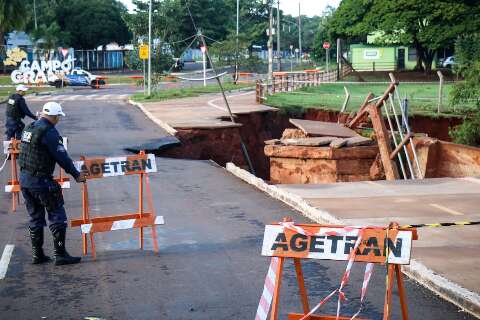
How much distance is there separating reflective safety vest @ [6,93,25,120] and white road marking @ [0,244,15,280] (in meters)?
9.38

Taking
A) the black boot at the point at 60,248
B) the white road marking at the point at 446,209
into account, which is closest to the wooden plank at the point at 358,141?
the white road marking at the point at 446,209

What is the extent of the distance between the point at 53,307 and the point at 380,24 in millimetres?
53956

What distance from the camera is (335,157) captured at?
22.0m

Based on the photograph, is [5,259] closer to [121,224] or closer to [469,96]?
[121,224]

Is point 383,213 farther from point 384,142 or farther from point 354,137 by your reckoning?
point 354,137

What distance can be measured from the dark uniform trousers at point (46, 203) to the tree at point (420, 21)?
49.4 meters

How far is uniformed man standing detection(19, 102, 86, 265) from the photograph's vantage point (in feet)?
32.8

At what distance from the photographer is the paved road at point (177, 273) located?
27.0 feet

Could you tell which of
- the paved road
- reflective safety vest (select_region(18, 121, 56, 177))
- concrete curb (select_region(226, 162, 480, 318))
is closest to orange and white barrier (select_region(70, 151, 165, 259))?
the paved road

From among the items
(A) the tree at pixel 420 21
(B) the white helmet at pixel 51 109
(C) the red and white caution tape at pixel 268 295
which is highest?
(A) the tree at pixel 420 21

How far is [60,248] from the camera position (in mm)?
10070

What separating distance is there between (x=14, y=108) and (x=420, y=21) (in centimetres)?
4344

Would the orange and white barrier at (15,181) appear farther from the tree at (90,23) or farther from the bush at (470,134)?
the tree at (90,23)

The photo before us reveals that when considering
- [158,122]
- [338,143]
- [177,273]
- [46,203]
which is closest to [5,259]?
[46,203]
